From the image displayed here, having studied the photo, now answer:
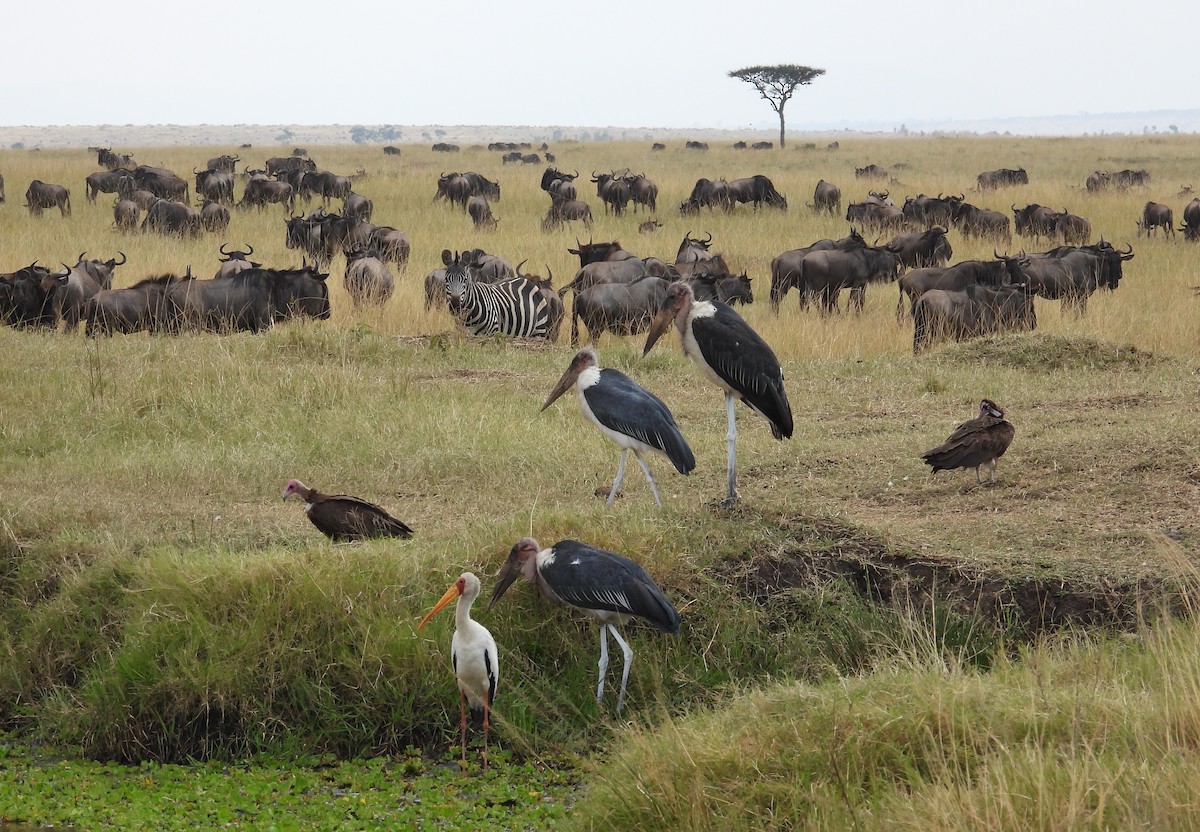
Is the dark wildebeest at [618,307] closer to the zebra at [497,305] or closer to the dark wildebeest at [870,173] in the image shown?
the zebra at [497,305]

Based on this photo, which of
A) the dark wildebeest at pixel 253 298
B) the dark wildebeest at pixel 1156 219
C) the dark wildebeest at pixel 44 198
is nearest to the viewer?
the dark wildebeest at pixel 253 298

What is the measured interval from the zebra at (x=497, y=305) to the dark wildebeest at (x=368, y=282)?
126cm

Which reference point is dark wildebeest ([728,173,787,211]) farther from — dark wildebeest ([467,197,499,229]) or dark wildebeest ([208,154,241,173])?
dark wildebeest ([208,154,241,173])

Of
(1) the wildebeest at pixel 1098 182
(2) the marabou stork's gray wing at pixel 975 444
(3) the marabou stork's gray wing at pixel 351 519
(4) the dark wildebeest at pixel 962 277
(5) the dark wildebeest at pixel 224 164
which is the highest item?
(5) the dark wildebeest at pixel 224 164

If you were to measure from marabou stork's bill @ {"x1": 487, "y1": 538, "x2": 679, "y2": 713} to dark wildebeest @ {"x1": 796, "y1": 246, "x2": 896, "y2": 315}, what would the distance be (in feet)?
37.0

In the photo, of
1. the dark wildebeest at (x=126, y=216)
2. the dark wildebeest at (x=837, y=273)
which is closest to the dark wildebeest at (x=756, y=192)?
the dark wildebeest at (x=126, y=216)

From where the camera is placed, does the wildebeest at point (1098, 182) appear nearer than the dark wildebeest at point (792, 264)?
No

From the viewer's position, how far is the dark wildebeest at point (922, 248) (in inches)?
756

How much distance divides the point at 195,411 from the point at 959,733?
6.48 metres

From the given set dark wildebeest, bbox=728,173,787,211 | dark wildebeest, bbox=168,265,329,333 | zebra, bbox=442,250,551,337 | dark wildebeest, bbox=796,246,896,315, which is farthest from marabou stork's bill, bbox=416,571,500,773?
dark wildebeest, bbox=728,173,787,211

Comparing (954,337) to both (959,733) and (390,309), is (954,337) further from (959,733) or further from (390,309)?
(959,733)

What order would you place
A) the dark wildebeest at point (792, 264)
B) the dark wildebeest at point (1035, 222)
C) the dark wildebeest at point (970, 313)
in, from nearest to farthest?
the dark wildebeest at point (970, 313) < the dark wildebeest at point (792, 264) < the dark wildebeest at point (1035, 222)

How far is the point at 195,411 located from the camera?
30.9 ft

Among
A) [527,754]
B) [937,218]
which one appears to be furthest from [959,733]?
[937,218]
